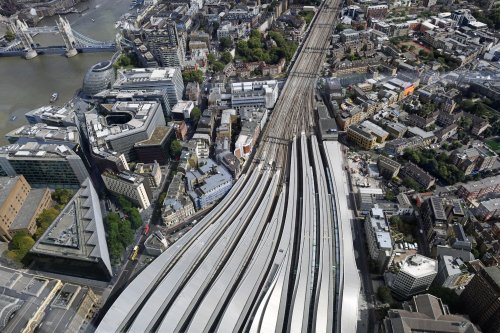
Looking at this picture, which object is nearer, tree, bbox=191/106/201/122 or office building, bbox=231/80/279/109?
tree, bbox=191/106/201/122

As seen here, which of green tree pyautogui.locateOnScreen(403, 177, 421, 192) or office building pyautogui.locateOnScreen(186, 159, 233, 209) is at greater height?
office building pyautogui.locateOnScreen(186, 159, 233, 209)

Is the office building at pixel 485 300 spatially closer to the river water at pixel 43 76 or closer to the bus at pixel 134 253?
the bus at pixel 134 253

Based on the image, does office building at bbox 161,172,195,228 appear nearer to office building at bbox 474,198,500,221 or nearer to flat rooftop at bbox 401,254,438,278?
flat rooftop at bbox 401,254,438,278

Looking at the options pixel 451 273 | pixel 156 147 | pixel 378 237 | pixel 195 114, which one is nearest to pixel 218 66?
pixel 195 114

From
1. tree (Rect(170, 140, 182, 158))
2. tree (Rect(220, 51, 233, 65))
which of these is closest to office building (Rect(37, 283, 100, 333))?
tree (Rect(170, 140, 182, 158))

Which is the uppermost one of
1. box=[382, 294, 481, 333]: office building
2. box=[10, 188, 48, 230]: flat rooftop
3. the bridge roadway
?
box=[382, 294, 481, 333]: office building

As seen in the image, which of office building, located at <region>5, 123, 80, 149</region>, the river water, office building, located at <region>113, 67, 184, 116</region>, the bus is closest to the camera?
the bus

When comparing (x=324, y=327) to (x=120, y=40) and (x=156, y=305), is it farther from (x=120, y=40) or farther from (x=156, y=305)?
(x=120, y=40)

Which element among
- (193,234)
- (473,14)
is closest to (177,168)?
(193,234)

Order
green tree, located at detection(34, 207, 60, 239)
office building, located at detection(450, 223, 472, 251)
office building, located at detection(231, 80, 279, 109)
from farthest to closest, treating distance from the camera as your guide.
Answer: office building, located at detection(231, 80, 279, 109)
green tree, located at detection(34, 207, 60, 239)
office building, located at detection(450, 223, 472, 251)
